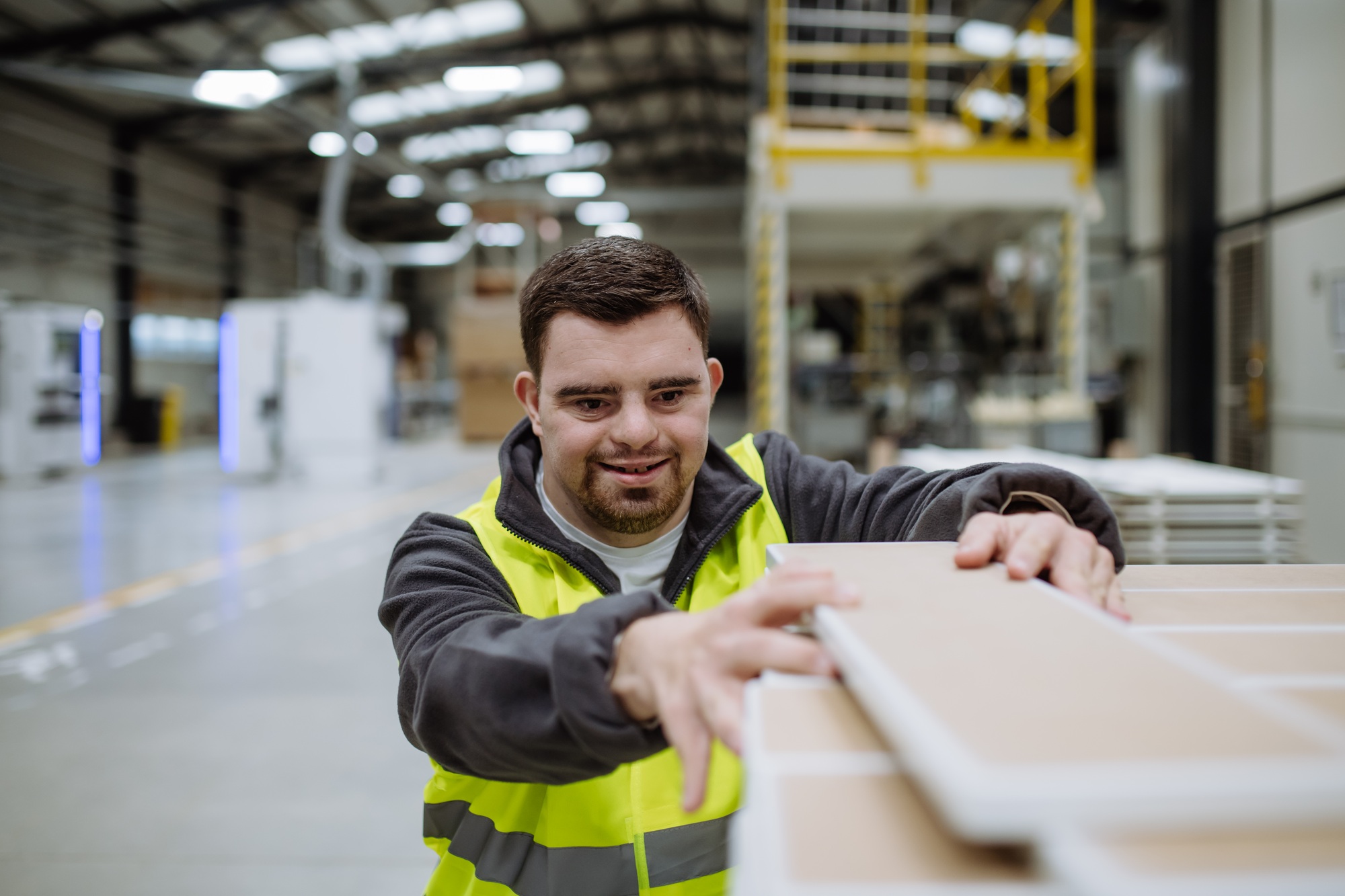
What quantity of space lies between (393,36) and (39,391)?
6.74m

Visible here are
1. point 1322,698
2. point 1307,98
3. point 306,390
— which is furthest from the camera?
point 306,390

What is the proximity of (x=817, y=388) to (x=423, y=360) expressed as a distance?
46.0 feet

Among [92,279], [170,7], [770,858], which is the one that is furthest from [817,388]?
[92,279]

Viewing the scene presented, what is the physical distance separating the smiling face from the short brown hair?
0.02 meters

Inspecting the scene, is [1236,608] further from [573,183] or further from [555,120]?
[573,183]

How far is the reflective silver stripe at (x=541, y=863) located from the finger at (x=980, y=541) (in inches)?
26.6

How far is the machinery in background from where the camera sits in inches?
407

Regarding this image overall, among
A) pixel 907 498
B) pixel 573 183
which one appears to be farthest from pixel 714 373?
pixel 573 183

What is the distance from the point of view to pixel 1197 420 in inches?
270

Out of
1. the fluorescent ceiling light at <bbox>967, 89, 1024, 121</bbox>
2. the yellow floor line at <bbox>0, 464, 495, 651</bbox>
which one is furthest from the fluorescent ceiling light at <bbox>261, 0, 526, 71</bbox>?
the yellow floor line at <bbox>0, 464, 495, 651</bbox>

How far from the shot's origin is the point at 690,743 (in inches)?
32.7

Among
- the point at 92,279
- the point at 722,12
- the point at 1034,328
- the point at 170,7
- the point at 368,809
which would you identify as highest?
the point at 722,12

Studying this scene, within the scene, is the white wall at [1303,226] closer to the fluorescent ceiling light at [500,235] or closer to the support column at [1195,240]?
the support column at [1195,240]

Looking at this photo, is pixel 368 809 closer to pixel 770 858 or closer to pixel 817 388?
pixel 770 858
